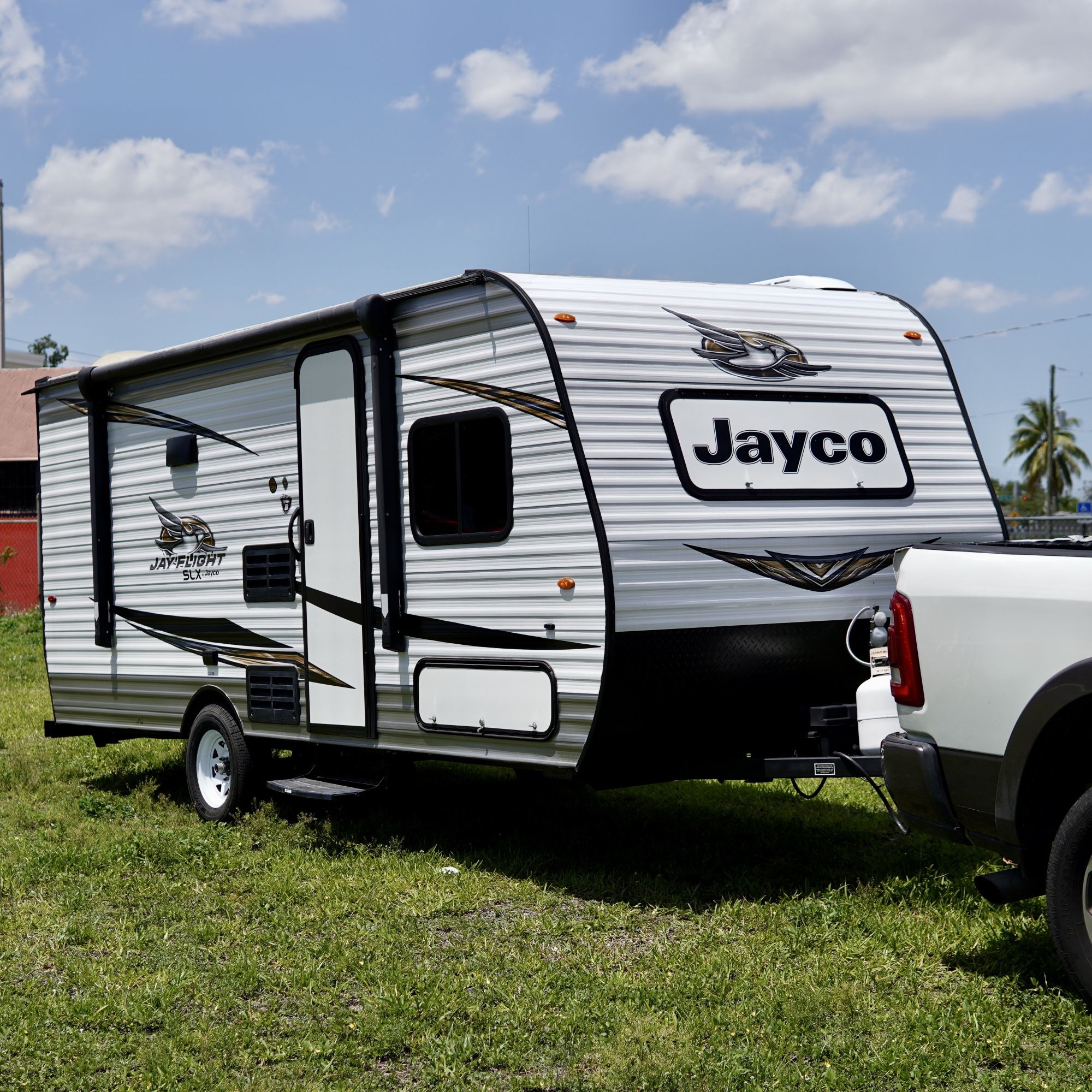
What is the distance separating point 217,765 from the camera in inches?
359

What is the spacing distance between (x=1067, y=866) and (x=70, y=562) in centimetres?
778

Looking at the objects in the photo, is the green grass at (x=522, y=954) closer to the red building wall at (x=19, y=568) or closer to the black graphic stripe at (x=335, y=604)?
the black graphic stripe at (x=335, y=604)

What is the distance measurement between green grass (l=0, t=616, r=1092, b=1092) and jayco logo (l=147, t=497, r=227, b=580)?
5.39 ft

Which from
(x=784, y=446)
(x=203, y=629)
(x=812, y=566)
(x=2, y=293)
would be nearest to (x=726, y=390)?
(x=784, y=446)

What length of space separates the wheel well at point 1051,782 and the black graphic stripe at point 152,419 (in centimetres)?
535

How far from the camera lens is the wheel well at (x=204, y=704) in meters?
8.94

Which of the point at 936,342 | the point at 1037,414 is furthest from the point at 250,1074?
the point at 1037,414

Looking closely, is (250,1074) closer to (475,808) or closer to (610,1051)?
(610,1051)

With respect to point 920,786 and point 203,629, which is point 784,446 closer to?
point 920,786

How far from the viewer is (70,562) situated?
10289mm

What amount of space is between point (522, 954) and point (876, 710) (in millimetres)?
2035

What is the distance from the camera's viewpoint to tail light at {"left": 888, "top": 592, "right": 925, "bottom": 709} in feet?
17.1

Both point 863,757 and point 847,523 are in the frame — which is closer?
point 863,757

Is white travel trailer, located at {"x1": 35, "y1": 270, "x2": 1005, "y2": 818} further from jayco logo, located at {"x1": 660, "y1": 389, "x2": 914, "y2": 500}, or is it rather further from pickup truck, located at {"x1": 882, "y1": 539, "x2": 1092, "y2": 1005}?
pickup truck, located at {"x1": 882, "y1": 539, "x2": 1092, "y2": 1005}
